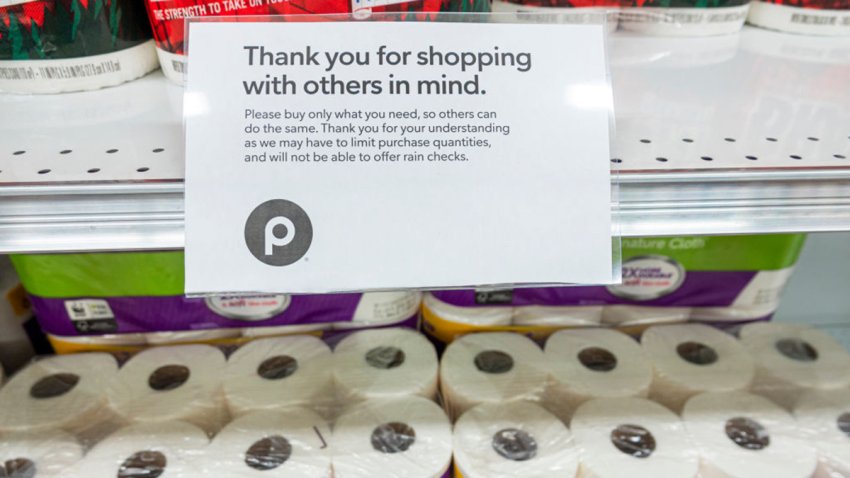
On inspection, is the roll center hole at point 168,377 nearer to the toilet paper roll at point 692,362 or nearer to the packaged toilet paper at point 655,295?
the packaged toilet paper at point 655,295

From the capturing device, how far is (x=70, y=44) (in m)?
0.47

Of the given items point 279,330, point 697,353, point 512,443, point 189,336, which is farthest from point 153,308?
point 697,353

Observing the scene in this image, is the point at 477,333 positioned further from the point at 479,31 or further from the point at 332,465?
the point at 479,31

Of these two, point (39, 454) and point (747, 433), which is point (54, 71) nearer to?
point (39, 454)

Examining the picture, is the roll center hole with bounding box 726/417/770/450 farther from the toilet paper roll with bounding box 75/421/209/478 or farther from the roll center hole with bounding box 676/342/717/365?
the toilet paper roll with bounding box 75/421/209/478

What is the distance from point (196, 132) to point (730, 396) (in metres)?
0.69

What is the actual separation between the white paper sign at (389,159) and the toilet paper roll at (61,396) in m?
0.47

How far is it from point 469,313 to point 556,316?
0.14 metres

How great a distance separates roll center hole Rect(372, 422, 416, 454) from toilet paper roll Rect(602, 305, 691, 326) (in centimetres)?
38

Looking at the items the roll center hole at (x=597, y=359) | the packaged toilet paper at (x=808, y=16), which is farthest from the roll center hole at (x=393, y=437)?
the packaged toilet paper at (x=808, y=16)

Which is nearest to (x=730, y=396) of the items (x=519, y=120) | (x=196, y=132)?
(x=519, y=120)

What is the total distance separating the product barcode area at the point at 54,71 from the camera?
1.58 feet

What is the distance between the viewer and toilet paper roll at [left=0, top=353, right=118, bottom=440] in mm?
683

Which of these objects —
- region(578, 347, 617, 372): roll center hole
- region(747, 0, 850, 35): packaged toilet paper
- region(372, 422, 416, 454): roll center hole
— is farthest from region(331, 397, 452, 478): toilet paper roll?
region(747, 0, 850, 35): packaged toilet paper
